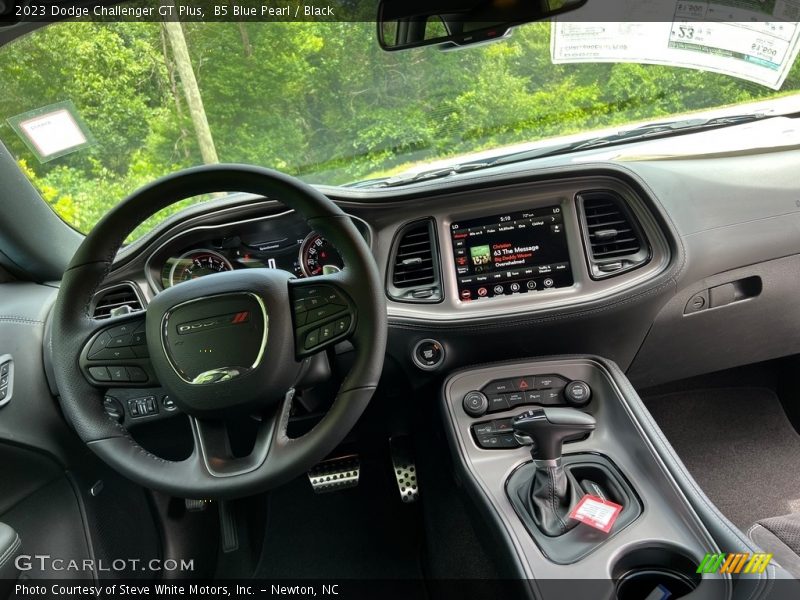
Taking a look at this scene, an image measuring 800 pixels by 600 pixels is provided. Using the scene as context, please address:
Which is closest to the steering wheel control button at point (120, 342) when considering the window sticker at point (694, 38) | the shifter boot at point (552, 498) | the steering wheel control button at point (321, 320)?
the steering wheel control button at point (321, 320)

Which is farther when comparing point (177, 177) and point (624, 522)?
point (624, 522)

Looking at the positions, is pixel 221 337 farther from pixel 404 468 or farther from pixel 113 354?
pixel 404 468

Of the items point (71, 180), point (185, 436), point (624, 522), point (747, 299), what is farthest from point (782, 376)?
point (71, 180)

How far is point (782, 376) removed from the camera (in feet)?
9.06

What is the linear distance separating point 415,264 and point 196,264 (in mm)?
744

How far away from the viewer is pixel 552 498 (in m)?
1.65

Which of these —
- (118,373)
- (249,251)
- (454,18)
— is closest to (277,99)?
(249,251)

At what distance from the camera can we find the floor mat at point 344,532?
2.40 meters

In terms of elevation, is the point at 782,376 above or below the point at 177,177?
below

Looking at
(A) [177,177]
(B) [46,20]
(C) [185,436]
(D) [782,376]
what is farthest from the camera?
(D) [782,376]

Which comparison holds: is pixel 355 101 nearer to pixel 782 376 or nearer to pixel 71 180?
pixel 71 180

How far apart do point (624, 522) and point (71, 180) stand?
2.05 metres

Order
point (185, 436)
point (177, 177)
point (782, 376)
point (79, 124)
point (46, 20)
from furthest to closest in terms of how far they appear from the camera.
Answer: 1. point (782, 376)
2. point (185, 436)
3. point (79, 124)
4. point (46, 20)
5. point (177, 177)

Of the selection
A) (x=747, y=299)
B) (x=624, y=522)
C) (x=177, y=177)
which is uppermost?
(x=177, y=177)
